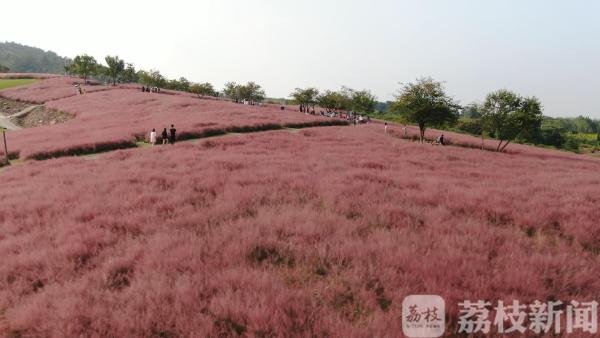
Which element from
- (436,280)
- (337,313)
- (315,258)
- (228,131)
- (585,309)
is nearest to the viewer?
(337,313)

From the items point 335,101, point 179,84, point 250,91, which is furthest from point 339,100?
point 179,84

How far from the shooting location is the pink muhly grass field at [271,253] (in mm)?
3848

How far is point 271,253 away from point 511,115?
35082 millimetres

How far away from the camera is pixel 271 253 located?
554cm

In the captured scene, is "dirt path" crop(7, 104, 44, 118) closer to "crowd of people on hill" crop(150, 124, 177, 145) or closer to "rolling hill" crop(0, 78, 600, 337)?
"crowd of people on hill" crop(150, 124, 177, 145)

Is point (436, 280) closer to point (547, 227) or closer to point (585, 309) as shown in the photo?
point (585, 309)

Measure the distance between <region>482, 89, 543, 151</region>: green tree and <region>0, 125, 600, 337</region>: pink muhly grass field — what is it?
25.1m

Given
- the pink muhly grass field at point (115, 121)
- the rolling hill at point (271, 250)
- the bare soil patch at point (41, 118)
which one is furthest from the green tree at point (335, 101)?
the rolling hill at point (271, 250)

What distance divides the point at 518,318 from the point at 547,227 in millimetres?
4420

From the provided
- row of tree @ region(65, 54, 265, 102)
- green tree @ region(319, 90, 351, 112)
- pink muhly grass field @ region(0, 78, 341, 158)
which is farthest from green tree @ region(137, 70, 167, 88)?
green tree @ region(319, 90, 351, 112)

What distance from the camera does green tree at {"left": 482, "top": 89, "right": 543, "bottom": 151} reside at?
31891 mm

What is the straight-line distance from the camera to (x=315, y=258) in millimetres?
5203

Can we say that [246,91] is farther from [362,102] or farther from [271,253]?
[271,253]

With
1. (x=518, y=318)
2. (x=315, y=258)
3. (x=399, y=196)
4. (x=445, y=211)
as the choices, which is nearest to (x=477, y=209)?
(x=445, y=211)
